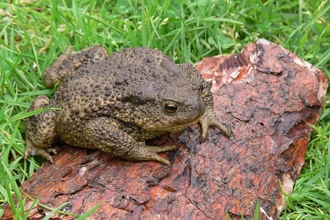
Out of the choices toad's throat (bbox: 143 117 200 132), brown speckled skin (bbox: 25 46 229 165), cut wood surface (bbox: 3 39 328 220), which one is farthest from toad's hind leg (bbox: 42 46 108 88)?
toad's throat (bbox: 143 117 200 132)

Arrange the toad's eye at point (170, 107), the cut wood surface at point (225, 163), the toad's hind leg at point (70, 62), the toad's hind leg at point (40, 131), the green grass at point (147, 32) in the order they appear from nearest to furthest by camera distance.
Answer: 1. the cut wood surface at point (225, 163)
2. the toad's eye at point (170, 107)
3. the toad's hind leg at point (40, 131)
4. the toad's hind leg at point (70, 62)
5. the green grass at point (147, 32)

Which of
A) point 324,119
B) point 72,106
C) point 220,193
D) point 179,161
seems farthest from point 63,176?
point 324,119

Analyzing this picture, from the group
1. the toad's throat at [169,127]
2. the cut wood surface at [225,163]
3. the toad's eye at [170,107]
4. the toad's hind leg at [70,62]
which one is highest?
the toad's hind leg at [70,62]

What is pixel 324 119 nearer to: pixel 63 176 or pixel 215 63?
pixel 215 63

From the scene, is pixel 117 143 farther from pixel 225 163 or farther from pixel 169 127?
pixel 225 163

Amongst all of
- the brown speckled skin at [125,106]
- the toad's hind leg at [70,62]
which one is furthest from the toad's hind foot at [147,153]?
the toad's hind leg at [70,62]

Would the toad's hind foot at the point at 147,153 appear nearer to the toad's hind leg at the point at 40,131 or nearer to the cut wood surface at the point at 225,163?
the cut wood surface at the point at 225,163

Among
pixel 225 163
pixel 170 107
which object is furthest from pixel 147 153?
pixel 225 163
